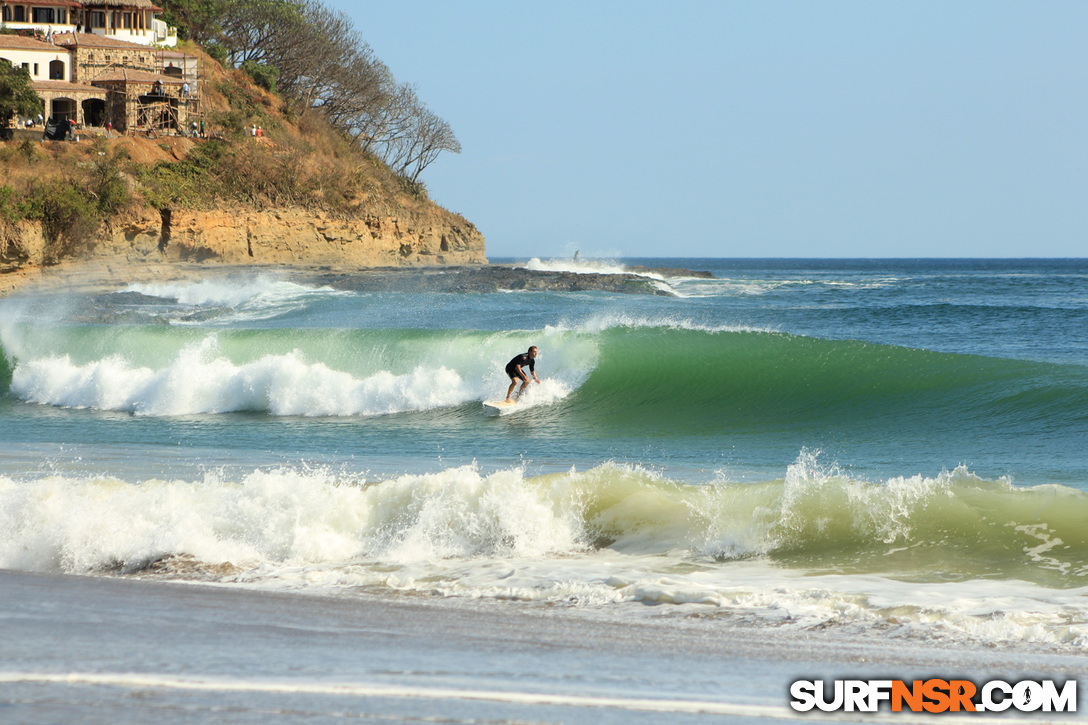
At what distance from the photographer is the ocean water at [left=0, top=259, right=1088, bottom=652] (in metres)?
5.61

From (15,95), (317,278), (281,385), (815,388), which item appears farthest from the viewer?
(317,278)

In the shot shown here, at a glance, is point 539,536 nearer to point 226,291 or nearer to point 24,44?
point 226,291

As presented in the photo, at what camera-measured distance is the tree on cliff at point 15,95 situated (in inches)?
1475

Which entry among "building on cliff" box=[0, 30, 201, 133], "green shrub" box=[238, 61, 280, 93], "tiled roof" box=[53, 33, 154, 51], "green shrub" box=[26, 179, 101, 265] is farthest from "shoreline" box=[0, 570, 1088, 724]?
"green shrub" box=[238, 61, 280, 93]

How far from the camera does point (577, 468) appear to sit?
33.0 feet

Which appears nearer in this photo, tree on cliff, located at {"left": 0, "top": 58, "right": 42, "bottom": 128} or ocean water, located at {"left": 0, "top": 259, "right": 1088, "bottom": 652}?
ocean water, located at {"left": 0, "top": 259, "right": 1088, "bottom": 652}

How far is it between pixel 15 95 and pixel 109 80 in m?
5.73

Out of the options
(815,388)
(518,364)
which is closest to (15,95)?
(518,364)

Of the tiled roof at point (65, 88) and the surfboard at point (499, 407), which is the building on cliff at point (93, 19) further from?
the surfboard at point (499, 407)

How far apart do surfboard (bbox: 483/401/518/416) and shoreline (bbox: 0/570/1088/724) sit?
353 inches

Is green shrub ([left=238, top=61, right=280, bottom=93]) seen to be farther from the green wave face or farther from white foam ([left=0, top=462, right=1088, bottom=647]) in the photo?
white foam ([left=0, top=462, right=1088, bottom=647])

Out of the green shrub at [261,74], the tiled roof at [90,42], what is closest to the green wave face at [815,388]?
the tiled roof at [90,42]

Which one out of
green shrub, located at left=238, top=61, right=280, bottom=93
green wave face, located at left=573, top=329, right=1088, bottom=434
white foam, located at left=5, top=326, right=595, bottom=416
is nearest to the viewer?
green wave face, located at left=573, top=329, right=1088, bottom=434

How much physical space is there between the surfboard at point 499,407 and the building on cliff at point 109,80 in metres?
34.7
